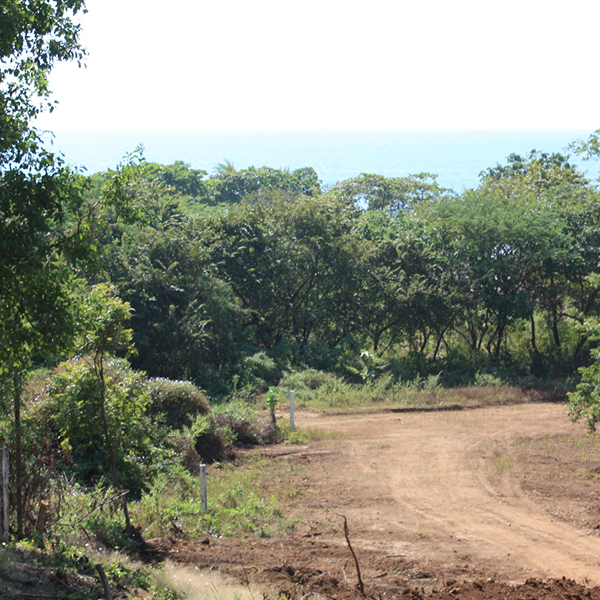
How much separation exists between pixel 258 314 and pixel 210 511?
505 inches

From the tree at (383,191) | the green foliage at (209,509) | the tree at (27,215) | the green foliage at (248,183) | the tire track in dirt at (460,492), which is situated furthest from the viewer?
the green foliage at (248,183)

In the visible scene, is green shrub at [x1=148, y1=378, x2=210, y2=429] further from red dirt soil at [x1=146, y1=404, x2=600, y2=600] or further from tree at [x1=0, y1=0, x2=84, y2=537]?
tree at [x1=0, y1=0, x2=84, y2=537]

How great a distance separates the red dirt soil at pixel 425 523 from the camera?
7.97m

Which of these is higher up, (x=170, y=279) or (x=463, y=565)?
(x=170, y=279)

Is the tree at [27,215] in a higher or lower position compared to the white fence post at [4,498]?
higher

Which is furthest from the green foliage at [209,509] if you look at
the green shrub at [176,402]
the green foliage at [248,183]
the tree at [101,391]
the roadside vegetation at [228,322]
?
the green foliage at [248,183]

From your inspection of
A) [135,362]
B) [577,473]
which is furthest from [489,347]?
[135,362]

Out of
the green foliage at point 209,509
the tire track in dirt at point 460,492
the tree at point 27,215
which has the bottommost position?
the tire track in dirt at point 460,492

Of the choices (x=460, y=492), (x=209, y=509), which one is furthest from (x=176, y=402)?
(x=460, y=492)

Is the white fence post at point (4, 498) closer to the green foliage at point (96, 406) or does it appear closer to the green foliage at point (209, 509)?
the green foliage at point (96, 406)

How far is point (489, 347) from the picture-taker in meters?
22.9

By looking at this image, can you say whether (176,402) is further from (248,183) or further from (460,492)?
(248,183)

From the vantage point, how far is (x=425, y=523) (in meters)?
10.2

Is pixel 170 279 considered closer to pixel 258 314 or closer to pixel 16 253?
pixel 258 314
